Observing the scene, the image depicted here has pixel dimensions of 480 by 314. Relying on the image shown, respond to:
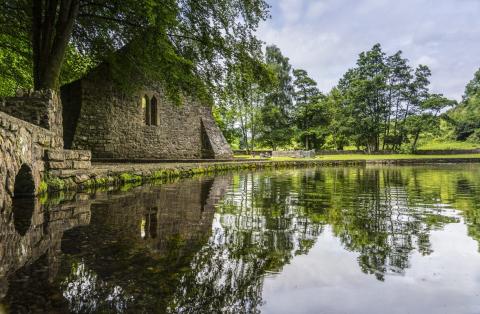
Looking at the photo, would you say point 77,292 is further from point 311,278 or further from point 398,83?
point 398,83

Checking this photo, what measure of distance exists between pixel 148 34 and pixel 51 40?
9.62 feet

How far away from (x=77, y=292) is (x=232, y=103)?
13.6 metres

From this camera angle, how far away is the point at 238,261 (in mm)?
2865

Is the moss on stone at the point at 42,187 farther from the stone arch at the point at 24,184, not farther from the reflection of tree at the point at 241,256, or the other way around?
the reflection of tree at the point at 241,256

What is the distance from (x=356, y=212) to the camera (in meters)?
5.32

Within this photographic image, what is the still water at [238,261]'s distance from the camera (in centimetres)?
210

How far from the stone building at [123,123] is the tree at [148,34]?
3.63 m

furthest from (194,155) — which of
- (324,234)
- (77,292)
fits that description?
(77,292)

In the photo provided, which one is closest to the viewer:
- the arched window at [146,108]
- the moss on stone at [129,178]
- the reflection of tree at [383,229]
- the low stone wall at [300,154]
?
the reflection of tree at [383,229]

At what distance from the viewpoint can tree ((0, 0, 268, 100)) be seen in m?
11.2

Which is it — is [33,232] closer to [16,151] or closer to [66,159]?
[16,151]

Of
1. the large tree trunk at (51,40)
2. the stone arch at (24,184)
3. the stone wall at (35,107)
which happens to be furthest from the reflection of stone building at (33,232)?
the large tree trunk at (51,40)

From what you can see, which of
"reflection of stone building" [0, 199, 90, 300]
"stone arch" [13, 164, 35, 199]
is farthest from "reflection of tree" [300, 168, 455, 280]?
"stone arch" [13, 164, 35, 199]

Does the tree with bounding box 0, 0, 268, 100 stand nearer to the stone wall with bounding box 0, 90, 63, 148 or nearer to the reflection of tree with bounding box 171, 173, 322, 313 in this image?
the stone wall with bounding box 0, 90, 63, 148
